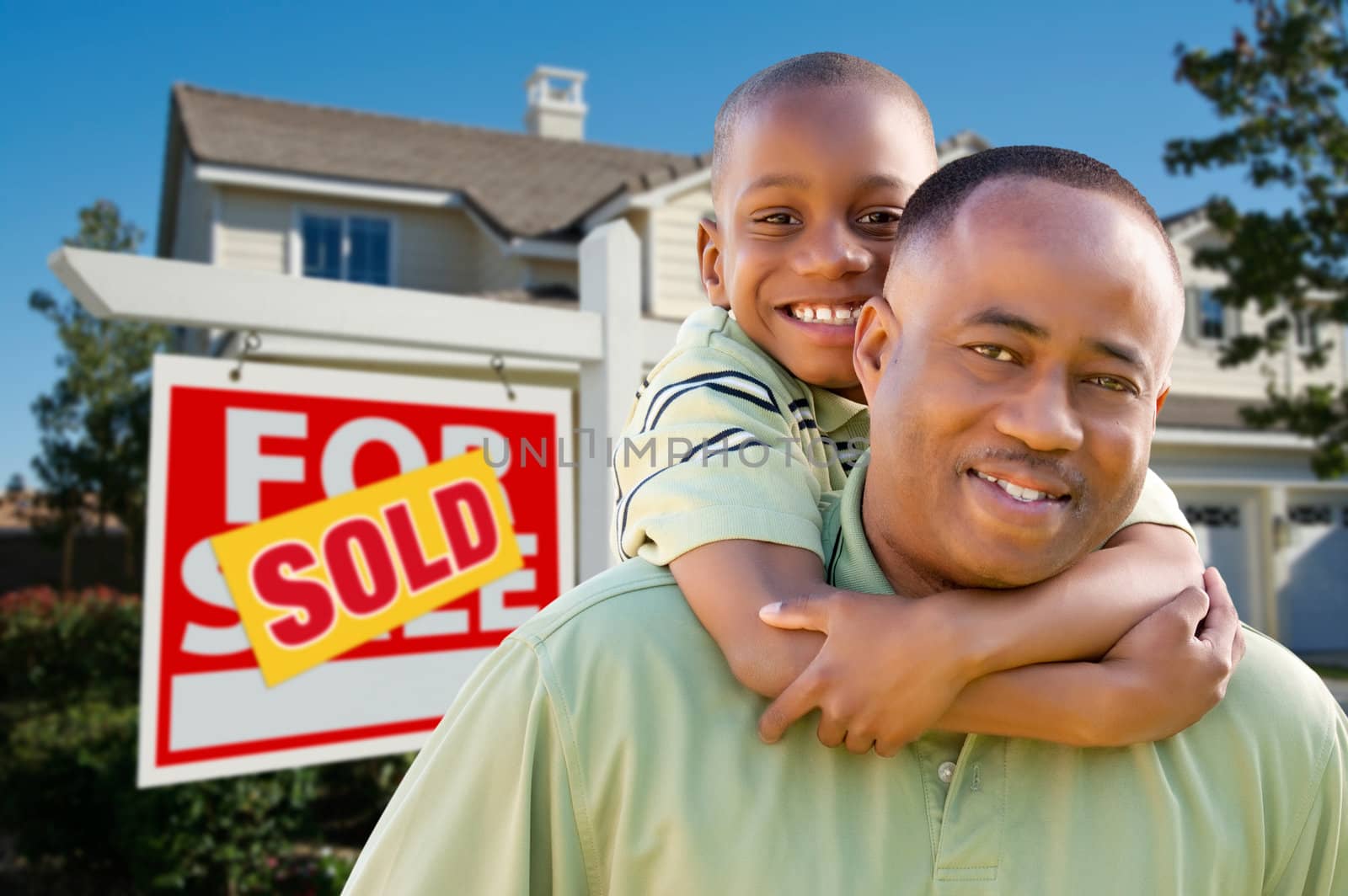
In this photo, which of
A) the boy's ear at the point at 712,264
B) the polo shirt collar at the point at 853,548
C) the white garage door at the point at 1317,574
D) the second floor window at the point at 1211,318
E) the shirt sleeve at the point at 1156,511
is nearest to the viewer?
the polo shirt collar at the point at 853,548

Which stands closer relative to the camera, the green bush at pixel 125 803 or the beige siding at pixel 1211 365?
the green bush at pixel 125 803

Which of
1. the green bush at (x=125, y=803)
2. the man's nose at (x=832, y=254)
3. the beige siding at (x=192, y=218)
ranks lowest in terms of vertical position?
the green bush at (x=125, y=803)

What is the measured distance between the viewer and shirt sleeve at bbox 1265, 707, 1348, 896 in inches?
54.7

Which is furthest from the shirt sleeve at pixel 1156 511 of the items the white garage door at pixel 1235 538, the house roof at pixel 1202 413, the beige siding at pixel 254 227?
the white garage door at pixel 1235 538

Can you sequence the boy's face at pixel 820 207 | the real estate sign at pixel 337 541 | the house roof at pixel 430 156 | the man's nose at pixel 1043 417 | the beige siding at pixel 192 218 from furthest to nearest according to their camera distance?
the beige siding at pixel 192 218, the house roof at pixel 430 156, the real estate sign at pixel 337 541, the boy's face at pixel 820 207, the man's nose at pixel 1043 417

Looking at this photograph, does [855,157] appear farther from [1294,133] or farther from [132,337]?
[132,337]

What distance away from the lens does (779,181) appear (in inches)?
72.2

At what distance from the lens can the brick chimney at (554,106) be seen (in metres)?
18.7

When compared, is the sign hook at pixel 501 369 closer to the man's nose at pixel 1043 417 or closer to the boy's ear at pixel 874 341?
the boy's ear at pixel 874 341

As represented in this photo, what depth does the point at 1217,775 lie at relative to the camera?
1.37m

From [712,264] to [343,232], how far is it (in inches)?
516

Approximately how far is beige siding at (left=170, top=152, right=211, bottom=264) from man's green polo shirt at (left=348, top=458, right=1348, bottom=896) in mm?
13499

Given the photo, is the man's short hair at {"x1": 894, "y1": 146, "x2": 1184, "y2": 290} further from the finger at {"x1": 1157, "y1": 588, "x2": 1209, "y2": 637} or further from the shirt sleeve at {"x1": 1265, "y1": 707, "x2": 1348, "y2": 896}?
the shirt sleeve at {"x1": 1265, "y1": 707, "x2": 1348, "y2": 896}

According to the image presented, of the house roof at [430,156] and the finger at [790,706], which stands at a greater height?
the house roof at [430,156]
